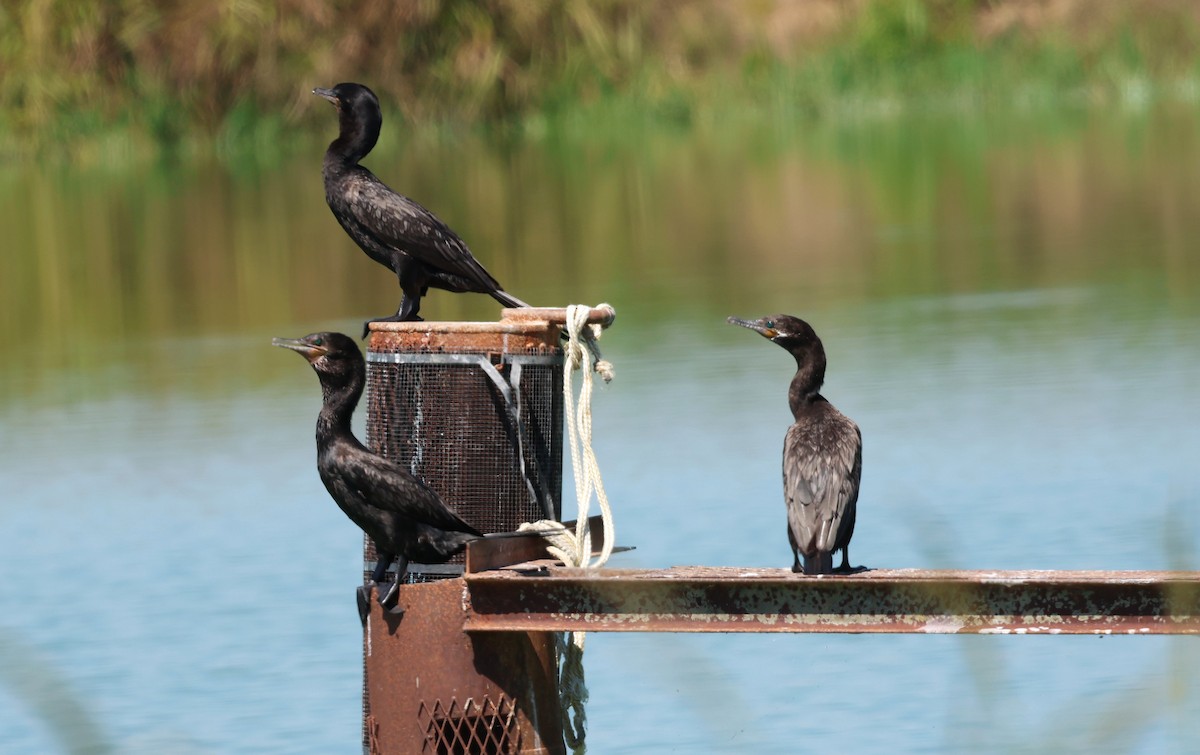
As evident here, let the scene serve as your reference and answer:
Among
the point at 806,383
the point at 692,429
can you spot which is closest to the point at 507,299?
the point at 806,383

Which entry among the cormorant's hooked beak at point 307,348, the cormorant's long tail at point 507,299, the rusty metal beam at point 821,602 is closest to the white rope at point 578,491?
the rusty metal beam at point 821,602

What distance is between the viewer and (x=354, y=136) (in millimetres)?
5910

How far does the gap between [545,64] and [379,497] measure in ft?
60.7

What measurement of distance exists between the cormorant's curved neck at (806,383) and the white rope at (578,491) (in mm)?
464

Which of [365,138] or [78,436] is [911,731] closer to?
[365,138]

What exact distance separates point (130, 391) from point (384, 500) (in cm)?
735

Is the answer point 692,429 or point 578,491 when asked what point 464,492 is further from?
point 692,429

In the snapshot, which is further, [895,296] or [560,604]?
[895,296]

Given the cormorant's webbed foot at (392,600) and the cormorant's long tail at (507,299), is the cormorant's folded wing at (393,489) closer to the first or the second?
the cormorant's webbed foot at (392,600)

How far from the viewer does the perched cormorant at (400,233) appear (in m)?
5.52

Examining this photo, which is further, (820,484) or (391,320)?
(391,320)

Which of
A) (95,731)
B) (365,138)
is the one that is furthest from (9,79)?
(95,731)

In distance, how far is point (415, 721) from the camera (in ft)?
15.9

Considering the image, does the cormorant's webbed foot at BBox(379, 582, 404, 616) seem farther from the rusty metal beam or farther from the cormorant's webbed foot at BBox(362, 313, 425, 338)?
the cormorant's webbed foot at BBox(362, 313, 425, 338)
